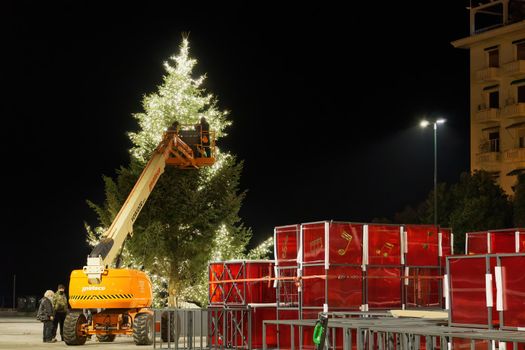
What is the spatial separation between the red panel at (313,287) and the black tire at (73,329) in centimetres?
927

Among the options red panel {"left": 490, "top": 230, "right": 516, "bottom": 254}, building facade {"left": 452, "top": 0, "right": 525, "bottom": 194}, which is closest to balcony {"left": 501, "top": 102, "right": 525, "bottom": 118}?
building facade {"left": 452, "top": 0, "right": 525, "bottom": 194}

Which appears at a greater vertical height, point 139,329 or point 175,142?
point 175,142

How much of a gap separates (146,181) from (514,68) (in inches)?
1728

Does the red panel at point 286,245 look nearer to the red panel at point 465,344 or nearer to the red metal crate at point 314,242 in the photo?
the red metal crate at point 314,242

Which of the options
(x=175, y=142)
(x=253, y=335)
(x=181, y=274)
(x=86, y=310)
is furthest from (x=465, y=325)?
(x=181, y=274)

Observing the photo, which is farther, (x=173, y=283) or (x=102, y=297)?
(x=173, y=283)

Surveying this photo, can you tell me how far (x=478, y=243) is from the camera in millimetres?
27359

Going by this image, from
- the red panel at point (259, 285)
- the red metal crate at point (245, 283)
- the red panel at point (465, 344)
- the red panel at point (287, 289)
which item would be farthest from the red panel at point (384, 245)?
the red panel at point (465, 344)

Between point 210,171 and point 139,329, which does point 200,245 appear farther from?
point 139,329

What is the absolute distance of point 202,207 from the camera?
41.6 metres

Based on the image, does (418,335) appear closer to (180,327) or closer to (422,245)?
(422,245)

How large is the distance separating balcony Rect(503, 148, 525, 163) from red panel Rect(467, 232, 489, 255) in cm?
4580

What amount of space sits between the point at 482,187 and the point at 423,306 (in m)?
36.8

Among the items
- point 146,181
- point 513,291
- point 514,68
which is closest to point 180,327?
point 146,181
